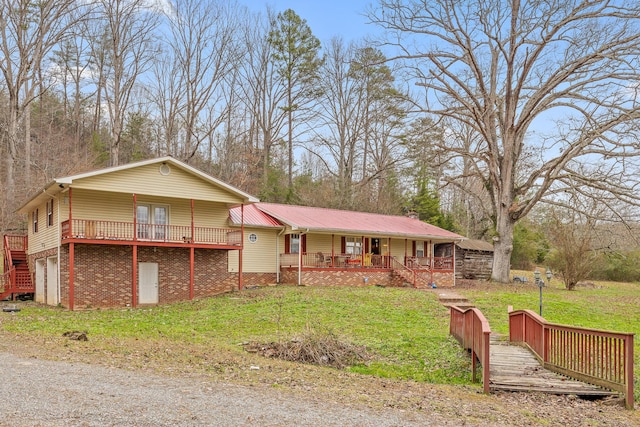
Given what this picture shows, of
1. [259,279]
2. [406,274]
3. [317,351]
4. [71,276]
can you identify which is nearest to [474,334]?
[317,351]

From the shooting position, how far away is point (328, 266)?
2836 centimetres

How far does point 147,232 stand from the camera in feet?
76.3

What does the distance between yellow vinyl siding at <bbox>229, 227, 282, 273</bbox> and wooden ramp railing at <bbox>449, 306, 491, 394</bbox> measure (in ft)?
44.6

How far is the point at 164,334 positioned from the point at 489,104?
23299 millimetres

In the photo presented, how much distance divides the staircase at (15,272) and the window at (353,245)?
15.4 meters

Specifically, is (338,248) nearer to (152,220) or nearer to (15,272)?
(152,220)

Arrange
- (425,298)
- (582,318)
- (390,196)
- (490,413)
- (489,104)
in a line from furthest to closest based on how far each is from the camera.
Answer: (390,196), (489,104), (425,298), (582,318), (490,413)

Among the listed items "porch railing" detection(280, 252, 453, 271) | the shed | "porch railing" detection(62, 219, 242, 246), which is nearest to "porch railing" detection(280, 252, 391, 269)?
"porch railing" detection(280, 252, 453, 271)

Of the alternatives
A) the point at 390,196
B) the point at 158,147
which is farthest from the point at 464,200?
the point at 158,147

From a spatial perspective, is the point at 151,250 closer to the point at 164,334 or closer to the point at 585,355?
the point at 164,334

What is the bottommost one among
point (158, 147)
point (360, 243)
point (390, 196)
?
point (360, 243)

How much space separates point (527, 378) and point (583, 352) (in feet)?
3.75

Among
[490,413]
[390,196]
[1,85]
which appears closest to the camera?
[490,413]

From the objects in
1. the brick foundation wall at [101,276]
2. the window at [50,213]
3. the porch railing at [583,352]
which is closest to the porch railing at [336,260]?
the brick foundation wall at [101,276]
